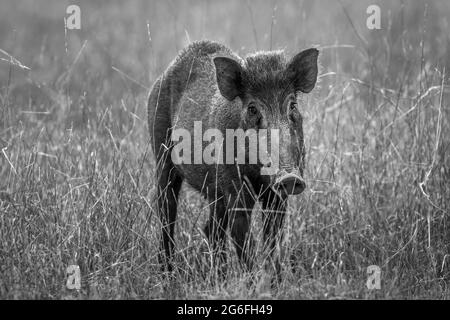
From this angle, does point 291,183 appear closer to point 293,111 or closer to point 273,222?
point 293,111

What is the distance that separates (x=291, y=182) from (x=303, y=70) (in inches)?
36.6

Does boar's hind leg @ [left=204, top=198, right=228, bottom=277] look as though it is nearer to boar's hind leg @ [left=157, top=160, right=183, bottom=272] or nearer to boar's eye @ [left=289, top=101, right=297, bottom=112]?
boar's hind leg @ [left=157, top=160, right=183, bottom=272]

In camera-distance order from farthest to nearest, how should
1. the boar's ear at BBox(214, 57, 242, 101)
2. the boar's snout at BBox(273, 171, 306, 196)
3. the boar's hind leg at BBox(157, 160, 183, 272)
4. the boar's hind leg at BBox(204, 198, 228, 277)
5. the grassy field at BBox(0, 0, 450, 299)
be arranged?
the boar's hind leg at BBox(157, 160, 183, 272), the boar's hind leg at BBox(204, 198, 228, 277), the boar's ear at BBox(214, 57, 242, 101), the grassy field at BBox(0, 0, 450, 299), the boar's snout at BBox(273, 171, 306, 196)

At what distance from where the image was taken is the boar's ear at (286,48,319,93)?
5.30m

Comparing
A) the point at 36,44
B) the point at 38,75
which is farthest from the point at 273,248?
the point at 36,44

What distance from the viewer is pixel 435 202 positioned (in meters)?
6.08

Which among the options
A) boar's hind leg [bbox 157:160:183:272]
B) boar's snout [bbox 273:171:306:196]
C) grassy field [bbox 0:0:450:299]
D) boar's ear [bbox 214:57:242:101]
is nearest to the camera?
boar's snout [bbox 273:171:306:196]

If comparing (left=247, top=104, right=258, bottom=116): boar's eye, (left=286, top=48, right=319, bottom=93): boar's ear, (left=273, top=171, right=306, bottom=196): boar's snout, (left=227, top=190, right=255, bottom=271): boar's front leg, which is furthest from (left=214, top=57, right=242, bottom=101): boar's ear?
(left=273, top=171, right=306, bottom=196): boar's snout

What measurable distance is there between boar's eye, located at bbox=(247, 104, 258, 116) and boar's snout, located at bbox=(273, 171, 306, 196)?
532mm

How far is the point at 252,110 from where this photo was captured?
520cm

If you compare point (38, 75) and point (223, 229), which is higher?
point (38, 75)

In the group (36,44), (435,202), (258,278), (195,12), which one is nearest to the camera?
(258,278)
